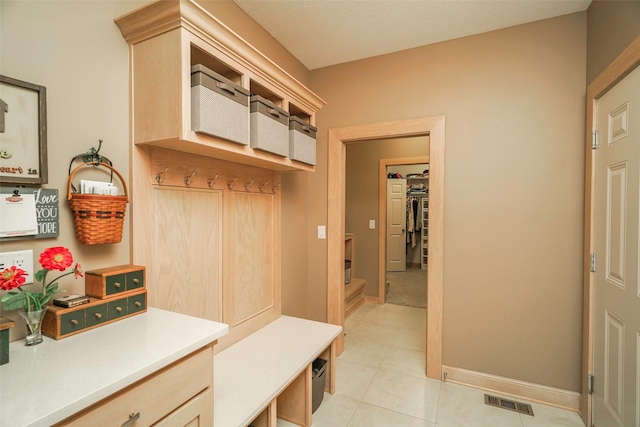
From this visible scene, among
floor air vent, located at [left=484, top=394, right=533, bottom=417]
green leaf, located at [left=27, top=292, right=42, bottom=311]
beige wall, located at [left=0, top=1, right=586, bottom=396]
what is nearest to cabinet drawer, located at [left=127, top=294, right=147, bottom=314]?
green leaf, located at [left=27, top=292, right=42, bottom=311]

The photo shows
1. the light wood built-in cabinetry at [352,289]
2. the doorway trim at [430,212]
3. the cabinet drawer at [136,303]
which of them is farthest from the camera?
the light wood built-in cabinetry at [352,289]

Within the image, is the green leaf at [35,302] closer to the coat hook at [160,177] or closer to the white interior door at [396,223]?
the coat hook at [160,177]

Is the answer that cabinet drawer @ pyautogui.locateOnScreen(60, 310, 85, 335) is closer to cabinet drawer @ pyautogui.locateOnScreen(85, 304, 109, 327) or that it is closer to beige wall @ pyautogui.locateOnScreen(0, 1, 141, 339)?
cabinet drawer @ pyautogui.locateOnScreen(85, 304, 109, 327)

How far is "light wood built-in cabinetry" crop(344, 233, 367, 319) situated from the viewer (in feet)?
12.6

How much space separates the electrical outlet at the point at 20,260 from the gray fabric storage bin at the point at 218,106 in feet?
2.39

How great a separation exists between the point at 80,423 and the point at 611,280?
2405mm

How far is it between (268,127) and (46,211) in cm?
102

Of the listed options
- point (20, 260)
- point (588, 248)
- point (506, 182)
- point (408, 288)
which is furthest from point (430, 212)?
point (408, 288)

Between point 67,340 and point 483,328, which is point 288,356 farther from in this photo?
point 483,328

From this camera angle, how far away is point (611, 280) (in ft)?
5.51

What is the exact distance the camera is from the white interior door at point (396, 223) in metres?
6.14

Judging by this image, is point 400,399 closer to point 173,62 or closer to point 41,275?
point 41,275

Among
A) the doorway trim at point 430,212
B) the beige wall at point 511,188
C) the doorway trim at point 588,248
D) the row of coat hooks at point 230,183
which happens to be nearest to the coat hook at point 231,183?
the row of coat hooks at point 230,183

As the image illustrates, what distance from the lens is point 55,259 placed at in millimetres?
978
